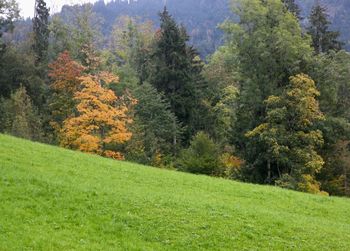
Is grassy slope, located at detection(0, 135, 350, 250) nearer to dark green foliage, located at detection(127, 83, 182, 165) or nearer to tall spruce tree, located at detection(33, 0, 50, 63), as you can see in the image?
dark green foliage, located at detection(127, 83, 182, 165)

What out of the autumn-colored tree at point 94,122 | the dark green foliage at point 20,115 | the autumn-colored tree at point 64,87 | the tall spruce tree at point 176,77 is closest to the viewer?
the autumn-colored tree at point 94,122

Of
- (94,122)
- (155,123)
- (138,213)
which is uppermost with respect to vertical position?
(155,123)

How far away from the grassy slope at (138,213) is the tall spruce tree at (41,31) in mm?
49949

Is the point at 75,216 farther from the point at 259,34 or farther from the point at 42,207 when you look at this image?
the point at 259,34

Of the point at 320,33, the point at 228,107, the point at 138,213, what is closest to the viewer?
the point at 138,213

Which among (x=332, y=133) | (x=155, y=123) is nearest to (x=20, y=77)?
(x=155, y=123)

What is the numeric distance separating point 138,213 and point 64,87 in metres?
39.9

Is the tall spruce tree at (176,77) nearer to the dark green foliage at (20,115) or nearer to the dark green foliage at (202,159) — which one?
the dark green foliage at (202,159)

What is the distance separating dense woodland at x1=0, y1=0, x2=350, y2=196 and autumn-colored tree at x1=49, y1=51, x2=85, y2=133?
0.14 metres

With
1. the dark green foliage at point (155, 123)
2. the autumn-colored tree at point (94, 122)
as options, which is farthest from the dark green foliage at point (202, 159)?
the autumn-colored tree at point (94, 122)

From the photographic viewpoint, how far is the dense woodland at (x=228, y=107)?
42.3 meters

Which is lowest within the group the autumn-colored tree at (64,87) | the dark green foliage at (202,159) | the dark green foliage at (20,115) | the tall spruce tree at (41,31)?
the dark green foliage at (202,159)

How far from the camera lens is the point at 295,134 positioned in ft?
139

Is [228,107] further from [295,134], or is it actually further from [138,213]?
[138,213]
